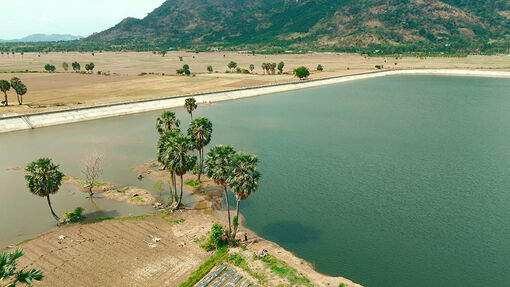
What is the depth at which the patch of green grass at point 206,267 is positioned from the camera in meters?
35.1

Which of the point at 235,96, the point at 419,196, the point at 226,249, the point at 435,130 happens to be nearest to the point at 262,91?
the point at 235,96

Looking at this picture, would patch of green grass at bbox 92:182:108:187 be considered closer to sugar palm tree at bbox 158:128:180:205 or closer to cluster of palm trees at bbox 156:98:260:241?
cluster of palm trees at bbox 156:98:260:241

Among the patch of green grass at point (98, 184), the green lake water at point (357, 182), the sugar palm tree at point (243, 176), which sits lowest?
the green lake water at point (357, 182)

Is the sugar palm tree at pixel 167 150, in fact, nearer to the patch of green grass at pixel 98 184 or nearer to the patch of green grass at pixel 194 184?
the patch of green grass at pixel 194 184

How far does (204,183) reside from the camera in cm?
6231

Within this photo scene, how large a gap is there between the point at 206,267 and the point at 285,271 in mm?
8777

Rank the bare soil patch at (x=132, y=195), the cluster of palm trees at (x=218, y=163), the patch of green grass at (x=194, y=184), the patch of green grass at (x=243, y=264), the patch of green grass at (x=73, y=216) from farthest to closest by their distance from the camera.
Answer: the patch of green grass at (x=194, y=184), the bare soil patch at (x=132, y=195), the patch of green grass at (x=73, y=216), the cluster of palm trees at (x=218, y=163), the patch of green grass at (x=243, y=264)

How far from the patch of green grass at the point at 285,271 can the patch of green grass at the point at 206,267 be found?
4902mm

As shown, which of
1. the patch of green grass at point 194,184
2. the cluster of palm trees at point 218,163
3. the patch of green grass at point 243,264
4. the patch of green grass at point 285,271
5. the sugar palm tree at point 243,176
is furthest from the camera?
the patch of green grass at point 194,184

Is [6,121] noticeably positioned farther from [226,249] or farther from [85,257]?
[226,249]

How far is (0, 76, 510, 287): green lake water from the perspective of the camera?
4134 centimetres

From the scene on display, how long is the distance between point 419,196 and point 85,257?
165 ft

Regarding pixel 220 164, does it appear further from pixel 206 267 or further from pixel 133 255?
pixel 133 255

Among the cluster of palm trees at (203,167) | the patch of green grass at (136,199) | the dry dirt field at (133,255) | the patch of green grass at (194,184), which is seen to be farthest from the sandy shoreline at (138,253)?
the patch of green grass at (194,184)
